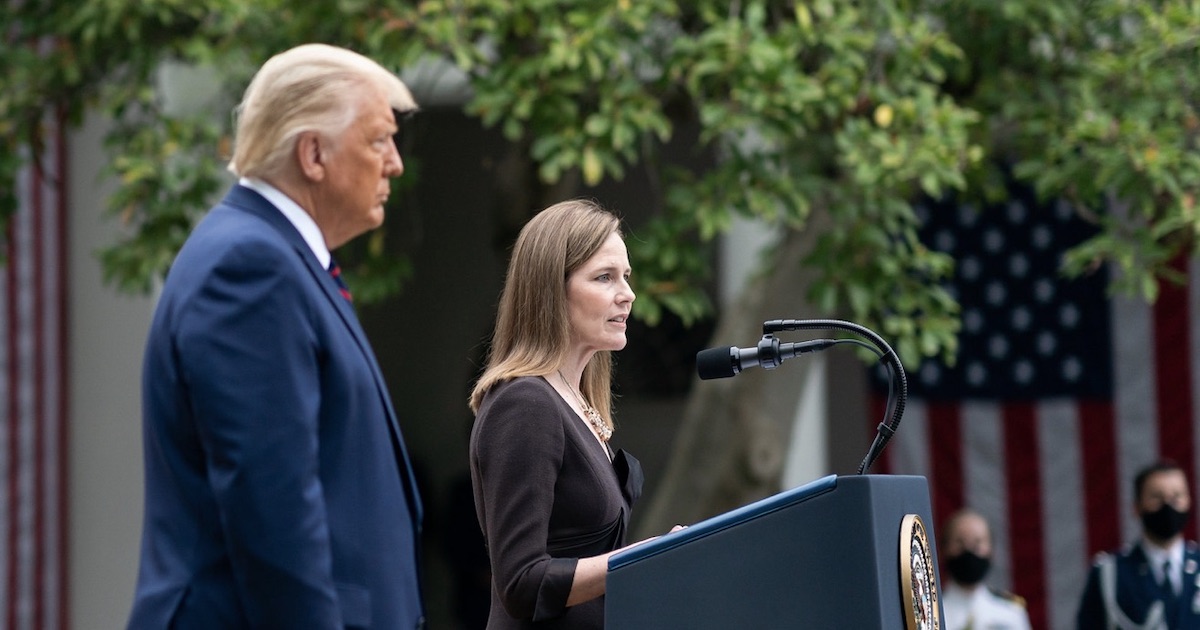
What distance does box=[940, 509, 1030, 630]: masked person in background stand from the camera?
20.9ft

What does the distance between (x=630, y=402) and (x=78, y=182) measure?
430 centimetres

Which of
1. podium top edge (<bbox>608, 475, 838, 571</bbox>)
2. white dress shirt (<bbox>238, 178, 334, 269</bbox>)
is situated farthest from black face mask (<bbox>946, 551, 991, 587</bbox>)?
white dress shirt (<bbox>238, 178, 334, 269</bbox>)

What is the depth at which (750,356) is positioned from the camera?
2.59m

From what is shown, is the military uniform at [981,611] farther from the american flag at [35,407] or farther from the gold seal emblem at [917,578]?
the american flag at [35,407]

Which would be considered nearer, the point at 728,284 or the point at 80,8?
the point at 80,8

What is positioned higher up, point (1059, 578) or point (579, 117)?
point (579, 117)

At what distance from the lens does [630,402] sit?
11.0 metres

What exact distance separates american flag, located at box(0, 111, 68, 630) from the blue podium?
250 inches

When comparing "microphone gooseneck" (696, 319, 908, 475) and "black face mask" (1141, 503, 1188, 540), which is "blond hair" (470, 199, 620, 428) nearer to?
"microphone gooseneck" (696, 319, 908, 475)

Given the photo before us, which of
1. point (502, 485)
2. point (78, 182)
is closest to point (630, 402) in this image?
point (78, 182)

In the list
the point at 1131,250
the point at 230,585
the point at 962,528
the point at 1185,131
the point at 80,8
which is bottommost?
the point at 962,528

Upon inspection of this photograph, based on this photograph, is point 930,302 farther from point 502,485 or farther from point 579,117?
point 502,485

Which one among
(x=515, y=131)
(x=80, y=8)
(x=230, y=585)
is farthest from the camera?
(x=80, y=8)

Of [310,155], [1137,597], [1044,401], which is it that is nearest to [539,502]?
[310,155]
